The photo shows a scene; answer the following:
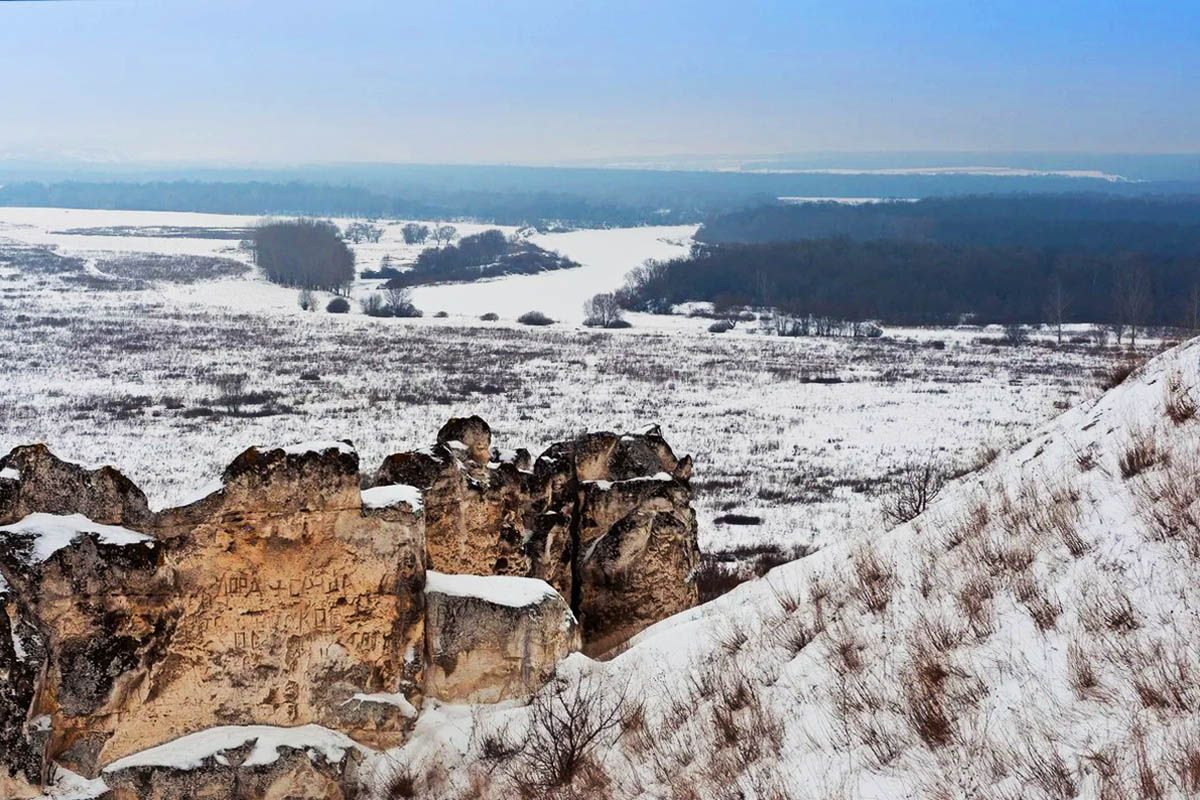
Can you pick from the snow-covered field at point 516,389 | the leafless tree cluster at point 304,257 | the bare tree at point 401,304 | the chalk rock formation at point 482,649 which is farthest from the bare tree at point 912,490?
the leafless tree cluster at point 304,257

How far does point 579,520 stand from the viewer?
1343 centimetres

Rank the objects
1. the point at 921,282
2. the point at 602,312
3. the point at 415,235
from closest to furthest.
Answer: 1. the point at 602,312
2. the point at 921,282
3. the point at 415,235

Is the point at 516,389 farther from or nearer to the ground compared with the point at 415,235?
nearer to the ground

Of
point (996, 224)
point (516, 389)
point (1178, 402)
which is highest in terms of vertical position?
point (1178, 402)

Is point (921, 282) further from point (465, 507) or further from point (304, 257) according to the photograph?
point (465, 507)

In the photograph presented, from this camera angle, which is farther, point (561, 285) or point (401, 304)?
point (561, 285)

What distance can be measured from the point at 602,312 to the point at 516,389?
130 ft

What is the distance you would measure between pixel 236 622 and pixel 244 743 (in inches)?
34.4

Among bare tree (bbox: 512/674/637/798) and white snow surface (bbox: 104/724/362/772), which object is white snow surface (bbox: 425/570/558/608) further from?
white snow surface (bbox: 104/724/362/772)

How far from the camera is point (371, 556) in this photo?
856cm

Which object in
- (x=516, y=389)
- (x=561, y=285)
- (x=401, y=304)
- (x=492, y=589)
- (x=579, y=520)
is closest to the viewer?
(x=492, y=589)

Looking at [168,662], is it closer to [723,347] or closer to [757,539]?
[757,539]

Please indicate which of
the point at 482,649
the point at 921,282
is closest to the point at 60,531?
the point at 482,649

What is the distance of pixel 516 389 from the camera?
46.1m
